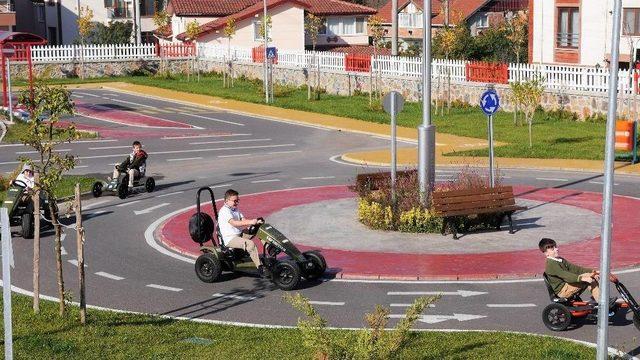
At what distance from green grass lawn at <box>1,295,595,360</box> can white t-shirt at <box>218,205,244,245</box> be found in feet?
8.68

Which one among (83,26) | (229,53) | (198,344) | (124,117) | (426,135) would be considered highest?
(83,26)

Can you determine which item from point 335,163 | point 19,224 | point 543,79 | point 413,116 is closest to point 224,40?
point 413,116

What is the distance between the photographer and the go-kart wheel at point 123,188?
2627 centimetres

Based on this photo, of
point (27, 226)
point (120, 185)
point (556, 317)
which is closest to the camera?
point (556, 317)

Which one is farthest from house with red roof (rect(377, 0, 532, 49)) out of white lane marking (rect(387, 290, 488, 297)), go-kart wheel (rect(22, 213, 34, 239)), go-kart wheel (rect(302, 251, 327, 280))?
white lane marking (rect(387, 290, 488, 297))

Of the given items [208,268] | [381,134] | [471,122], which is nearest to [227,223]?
[208,268]

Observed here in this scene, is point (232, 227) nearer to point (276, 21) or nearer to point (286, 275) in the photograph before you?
point (286, 275)

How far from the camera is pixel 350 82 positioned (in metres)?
50.7

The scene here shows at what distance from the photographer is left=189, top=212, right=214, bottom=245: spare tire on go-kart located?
1825 cm

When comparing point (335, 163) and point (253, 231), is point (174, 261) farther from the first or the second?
point (335, 163)

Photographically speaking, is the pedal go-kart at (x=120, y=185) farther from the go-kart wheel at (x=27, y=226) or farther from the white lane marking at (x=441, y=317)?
the white lane marking at (x=441, y=317)

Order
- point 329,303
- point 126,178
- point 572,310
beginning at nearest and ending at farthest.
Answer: point 572,310, point 329,303, point 126,178

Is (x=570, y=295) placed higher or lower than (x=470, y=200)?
lower

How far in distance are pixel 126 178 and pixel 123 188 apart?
0.26 m
